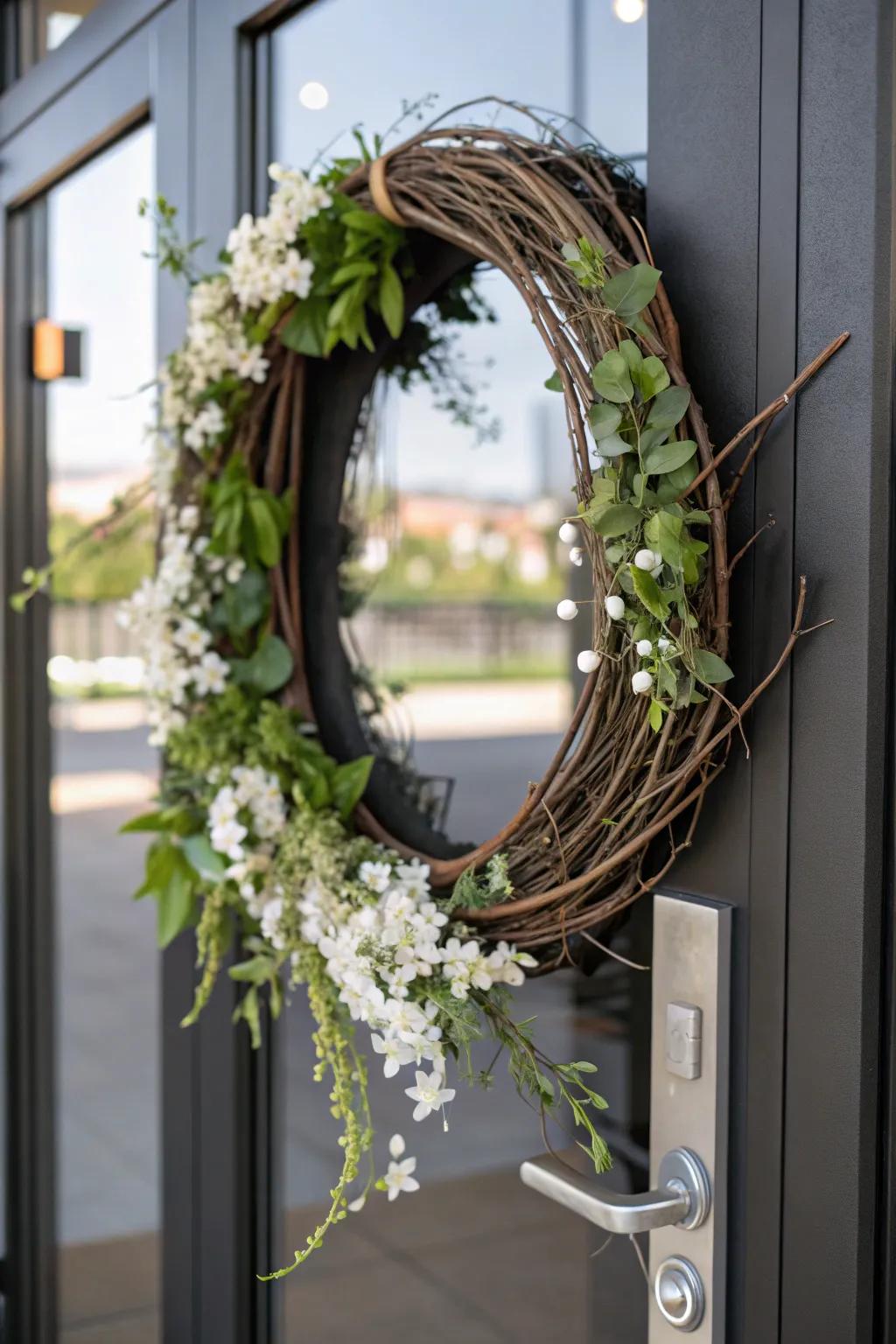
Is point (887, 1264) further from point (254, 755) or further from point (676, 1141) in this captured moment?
point (254, 755)

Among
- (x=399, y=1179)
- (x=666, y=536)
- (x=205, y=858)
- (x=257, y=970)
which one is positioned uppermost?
(x=666, y=536)

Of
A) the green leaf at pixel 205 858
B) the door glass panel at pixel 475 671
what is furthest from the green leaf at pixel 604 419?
the green leaf at pixel 205 858

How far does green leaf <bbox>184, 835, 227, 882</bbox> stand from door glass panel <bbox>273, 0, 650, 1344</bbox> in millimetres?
221

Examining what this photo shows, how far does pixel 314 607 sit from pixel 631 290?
62 cm

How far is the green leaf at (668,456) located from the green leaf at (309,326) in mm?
487

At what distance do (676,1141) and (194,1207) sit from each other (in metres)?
0.83

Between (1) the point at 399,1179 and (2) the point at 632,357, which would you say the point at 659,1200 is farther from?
(2) the point at 632,357

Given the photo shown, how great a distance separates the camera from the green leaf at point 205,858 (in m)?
1.27

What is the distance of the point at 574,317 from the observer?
0.86 m

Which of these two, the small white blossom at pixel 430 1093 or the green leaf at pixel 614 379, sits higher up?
the green leaf at pixel 614 379

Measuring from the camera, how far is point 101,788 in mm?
2096

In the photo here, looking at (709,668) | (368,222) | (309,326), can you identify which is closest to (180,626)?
(309,326)

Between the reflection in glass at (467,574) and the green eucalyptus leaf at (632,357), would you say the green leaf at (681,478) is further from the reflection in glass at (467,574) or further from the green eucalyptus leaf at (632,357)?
the reflection in glass at (467,574)

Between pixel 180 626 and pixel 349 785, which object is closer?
pixel 349 785
